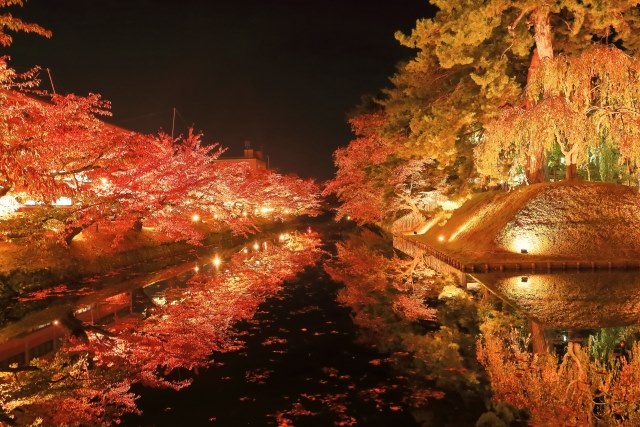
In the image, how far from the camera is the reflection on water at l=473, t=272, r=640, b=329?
10.8 m

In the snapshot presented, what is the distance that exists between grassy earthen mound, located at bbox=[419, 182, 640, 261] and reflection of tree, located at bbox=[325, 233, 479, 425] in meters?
3.29

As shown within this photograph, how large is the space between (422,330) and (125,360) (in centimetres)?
623

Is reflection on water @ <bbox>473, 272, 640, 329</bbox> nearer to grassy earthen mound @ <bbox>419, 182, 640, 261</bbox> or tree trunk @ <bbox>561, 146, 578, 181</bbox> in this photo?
grassy earthen mound @ <bbox>419, 182, 640, 261</bbox>

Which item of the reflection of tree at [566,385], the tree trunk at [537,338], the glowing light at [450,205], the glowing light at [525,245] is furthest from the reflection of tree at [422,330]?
the glowing light at [450,205]

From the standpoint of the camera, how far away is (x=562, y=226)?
66.4ft

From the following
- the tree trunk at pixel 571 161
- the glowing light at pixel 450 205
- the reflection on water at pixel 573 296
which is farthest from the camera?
the glowing light at pixel 450 205

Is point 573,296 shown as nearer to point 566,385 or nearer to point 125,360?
point 566,385

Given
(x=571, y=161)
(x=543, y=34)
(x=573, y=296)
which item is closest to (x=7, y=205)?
(x=573, y=296)

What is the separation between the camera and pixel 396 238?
121 feet

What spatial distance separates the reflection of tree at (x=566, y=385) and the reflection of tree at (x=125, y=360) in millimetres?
5168

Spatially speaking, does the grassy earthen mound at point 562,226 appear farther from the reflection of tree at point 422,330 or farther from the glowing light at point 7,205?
the glowing light at point 7,205

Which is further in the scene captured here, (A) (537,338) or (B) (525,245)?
(B) (525,245)

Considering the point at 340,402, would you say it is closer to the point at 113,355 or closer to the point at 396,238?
the point at 113,355

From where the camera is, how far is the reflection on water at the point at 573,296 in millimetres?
10805
